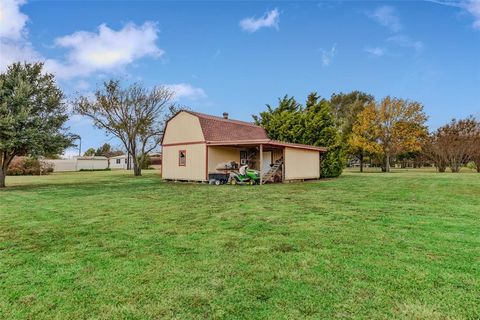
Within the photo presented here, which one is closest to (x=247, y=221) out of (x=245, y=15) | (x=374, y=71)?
(x=245, y=15)

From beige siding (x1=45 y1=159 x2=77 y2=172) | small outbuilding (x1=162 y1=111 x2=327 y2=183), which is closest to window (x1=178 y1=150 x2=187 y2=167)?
small outbuilding (x1=162 y1=111 x2=327 y2=183)

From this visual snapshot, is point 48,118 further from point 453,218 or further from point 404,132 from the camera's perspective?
point 404,132

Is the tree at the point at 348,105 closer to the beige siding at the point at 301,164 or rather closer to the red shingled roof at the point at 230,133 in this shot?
the beige siding at the point at 301,164

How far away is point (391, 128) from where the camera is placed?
3444 centimetres

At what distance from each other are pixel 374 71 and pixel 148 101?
62.5 feet

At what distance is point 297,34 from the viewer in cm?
1652

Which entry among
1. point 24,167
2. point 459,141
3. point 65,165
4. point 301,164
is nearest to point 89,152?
point 65,165

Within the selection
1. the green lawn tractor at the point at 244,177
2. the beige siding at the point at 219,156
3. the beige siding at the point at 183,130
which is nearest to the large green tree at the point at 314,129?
the beige siding at the point at 219,156

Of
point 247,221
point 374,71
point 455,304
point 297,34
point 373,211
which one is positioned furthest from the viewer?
point 374,71

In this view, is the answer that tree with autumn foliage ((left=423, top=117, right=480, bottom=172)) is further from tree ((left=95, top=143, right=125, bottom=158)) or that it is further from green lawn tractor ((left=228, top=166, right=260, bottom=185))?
tree ((left=95, top=143, right=125, bottom=158))

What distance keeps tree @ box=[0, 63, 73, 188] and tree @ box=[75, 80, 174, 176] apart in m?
11.3

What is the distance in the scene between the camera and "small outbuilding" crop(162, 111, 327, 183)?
17.3 metres

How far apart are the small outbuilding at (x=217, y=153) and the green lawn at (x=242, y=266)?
33.2ft

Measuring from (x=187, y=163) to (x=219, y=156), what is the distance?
1.99 m
